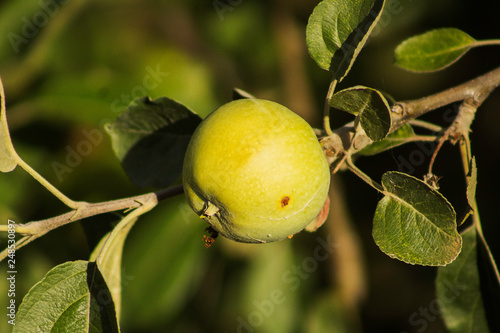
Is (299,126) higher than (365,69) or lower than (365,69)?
higher

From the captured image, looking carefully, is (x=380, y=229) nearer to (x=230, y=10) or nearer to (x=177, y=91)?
(x=177, y=91)

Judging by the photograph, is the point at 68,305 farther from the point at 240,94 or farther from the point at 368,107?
Result: the point at 368,107

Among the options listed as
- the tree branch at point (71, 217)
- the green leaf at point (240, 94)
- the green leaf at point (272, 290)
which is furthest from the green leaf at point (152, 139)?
the green leaf at point (272, 290)

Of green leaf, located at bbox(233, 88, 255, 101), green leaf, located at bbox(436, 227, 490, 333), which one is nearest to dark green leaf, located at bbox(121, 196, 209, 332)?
green leaf, located at bbox(233, 88, 255, 101)

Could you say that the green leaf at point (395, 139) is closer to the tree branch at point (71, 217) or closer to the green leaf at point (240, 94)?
the green leaf at point (240, 94)

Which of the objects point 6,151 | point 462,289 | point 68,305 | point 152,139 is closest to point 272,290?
point 462,289

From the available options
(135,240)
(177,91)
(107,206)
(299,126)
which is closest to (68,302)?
(107,206)

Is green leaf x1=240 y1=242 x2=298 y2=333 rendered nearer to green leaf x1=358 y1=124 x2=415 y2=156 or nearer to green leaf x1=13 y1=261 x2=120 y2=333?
green leaf x1=358 y1=124 x2=415 y2=156
